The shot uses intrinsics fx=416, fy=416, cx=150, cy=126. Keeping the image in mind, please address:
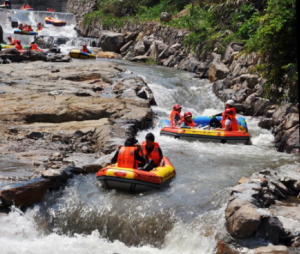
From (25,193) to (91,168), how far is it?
165 cm

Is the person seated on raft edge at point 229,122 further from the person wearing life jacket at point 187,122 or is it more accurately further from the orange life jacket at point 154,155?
the orange life jacket at point 154,155

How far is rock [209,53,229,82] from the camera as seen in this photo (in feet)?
55.9

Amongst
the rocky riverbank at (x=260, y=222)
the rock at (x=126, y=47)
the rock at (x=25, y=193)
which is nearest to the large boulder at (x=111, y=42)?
the rock at (x=126, y=47)

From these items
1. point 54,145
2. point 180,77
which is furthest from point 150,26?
point 54,145

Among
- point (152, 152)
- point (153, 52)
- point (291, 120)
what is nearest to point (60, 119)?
point (152, 152)

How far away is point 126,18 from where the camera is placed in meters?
30.1

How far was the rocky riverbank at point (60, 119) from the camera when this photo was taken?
7653 millimetres

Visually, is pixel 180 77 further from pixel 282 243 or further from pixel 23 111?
pixel 282 243

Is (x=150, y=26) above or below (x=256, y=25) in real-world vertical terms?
below

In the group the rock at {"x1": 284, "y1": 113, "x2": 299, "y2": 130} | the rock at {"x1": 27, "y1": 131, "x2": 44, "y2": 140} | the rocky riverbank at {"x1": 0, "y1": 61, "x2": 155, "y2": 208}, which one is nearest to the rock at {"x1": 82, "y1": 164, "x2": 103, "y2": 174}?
the rocky riverbank at {"x1": 0, "y1": 61, "x2": 155, "y2": 208}

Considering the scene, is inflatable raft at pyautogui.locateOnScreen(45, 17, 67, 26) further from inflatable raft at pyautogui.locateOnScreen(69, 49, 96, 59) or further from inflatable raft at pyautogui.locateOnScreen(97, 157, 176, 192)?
inflatable raft at pyautogui.locateOnScreen(97, 157, 176, 192)

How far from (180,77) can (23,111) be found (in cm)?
852

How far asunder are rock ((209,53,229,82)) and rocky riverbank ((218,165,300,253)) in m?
10.9

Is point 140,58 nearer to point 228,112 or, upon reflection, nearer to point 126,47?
point 126,47
